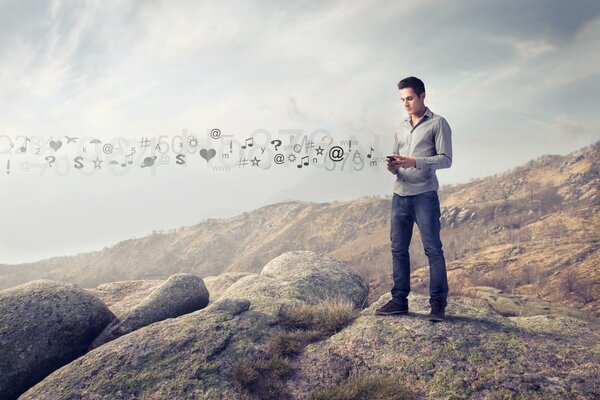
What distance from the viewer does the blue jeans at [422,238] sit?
5.05 metres

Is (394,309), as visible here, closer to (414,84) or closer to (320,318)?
(320,318)

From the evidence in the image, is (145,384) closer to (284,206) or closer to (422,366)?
(422,366)

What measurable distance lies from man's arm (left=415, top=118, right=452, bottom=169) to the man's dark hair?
0.49 m

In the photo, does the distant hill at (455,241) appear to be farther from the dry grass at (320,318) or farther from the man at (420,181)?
the man at (420,181)

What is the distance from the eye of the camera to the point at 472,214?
913 inches

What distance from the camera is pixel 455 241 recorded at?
778 inches

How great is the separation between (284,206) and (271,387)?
1506 inches

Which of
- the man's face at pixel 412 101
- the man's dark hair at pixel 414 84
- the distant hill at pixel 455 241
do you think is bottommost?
the distant hill at pixel 455 241

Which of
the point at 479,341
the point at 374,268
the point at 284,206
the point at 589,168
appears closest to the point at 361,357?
the point at 479,341

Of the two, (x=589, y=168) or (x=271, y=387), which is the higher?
(x=589, y=168)

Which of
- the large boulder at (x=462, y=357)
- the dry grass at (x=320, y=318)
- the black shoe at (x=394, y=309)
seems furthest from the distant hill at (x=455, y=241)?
the dry grass at (x=320, y=318)

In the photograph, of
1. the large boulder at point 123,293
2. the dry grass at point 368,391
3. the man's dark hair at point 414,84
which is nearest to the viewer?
the dry grass at point 368,391

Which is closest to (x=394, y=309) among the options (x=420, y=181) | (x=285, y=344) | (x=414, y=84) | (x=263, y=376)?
(x=285, y=344)

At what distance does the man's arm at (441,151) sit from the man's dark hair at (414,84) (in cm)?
49
